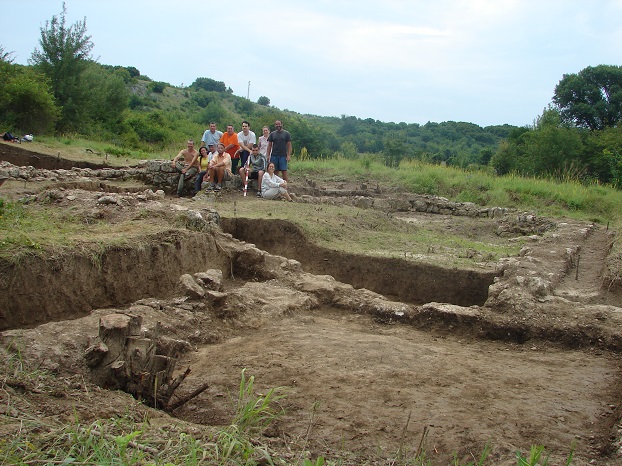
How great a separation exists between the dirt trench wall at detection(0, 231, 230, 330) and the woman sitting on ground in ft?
15.8

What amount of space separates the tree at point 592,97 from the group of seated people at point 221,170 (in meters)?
25.4

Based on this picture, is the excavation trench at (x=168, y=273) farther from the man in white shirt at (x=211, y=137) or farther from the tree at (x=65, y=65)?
the tree at (x=65, y=65)

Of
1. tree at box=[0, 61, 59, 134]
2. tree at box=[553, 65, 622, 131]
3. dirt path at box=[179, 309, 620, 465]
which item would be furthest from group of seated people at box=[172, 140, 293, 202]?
tree at box=[553, 65, 622, 131]

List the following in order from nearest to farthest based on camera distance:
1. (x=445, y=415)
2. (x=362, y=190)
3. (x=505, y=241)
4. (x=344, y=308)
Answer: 1. (x=445, y=415)
2. (x=344, y=308)
3. (x=505, y=241)
4. (x=362, y=190)

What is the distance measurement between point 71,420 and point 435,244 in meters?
7.75

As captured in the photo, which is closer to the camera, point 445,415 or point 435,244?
point 445,415

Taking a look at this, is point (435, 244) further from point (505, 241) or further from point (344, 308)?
point (344, 308)

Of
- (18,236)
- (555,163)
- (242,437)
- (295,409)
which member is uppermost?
(555,163)

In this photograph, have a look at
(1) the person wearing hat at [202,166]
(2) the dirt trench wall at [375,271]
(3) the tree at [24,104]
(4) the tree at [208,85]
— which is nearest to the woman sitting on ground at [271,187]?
→ (1) the person wearing hat at [202,166]

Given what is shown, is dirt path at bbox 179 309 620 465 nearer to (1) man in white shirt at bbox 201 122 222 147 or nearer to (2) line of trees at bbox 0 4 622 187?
(1) man in white shirt at bbox 201 122 222 147

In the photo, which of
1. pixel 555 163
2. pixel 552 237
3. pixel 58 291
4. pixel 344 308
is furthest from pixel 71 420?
pixel 555 163

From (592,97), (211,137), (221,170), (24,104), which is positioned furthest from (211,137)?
(592,97)

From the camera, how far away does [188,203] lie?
10562 mm

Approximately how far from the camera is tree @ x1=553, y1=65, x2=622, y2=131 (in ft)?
103
